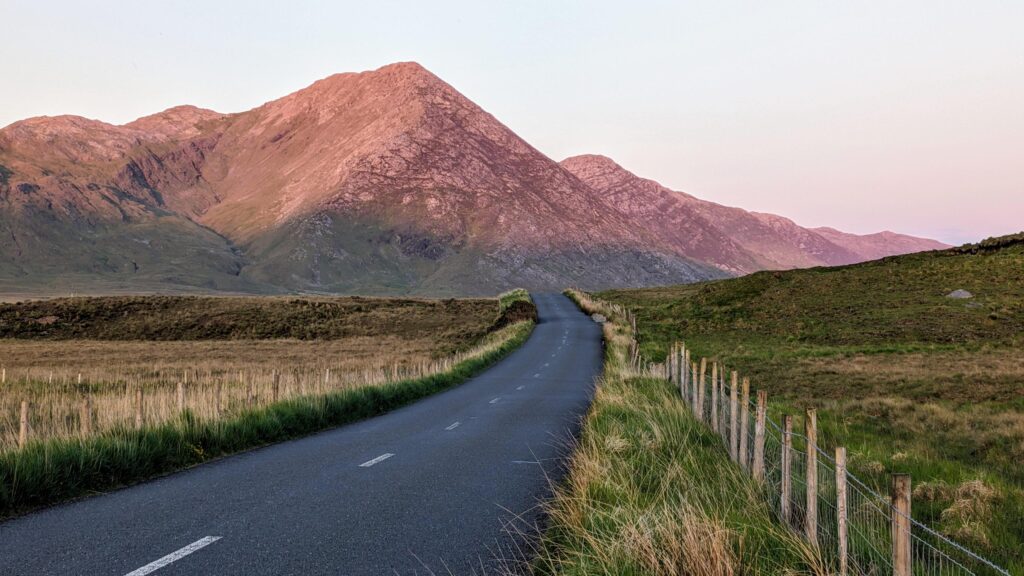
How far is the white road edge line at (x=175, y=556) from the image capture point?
6191 millimetres

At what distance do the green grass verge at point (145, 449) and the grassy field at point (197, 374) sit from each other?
0.02m

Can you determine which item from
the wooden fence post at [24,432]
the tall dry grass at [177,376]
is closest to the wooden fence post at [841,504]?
the wooden fence post at [24,432]

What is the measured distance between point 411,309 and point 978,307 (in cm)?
5519

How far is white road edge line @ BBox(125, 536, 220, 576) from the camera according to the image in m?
6.19

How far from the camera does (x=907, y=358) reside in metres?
32.4

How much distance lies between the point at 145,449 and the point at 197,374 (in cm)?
2450

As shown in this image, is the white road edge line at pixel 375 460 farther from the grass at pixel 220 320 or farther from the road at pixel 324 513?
the grass at pixel 220 320

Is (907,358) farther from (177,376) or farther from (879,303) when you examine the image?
(177,376)

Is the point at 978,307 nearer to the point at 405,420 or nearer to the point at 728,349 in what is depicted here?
the point at 728,349

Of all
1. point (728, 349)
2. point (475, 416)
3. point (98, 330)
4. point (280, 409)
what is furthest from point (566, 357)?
point (98, 330)

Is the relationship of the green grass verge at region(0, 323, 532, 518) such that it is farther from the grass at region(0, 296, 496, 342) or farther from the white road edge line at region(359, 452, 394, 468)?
the grass at region(0, 296, 496, 342)

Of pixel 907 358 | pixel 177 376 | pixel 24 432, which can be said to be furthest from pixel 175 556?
pixel 907 358

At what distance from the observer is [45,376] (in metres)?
30.8

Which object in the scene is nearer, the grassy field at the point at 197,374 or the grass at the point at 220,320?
the grassy field at the point at 197,374
